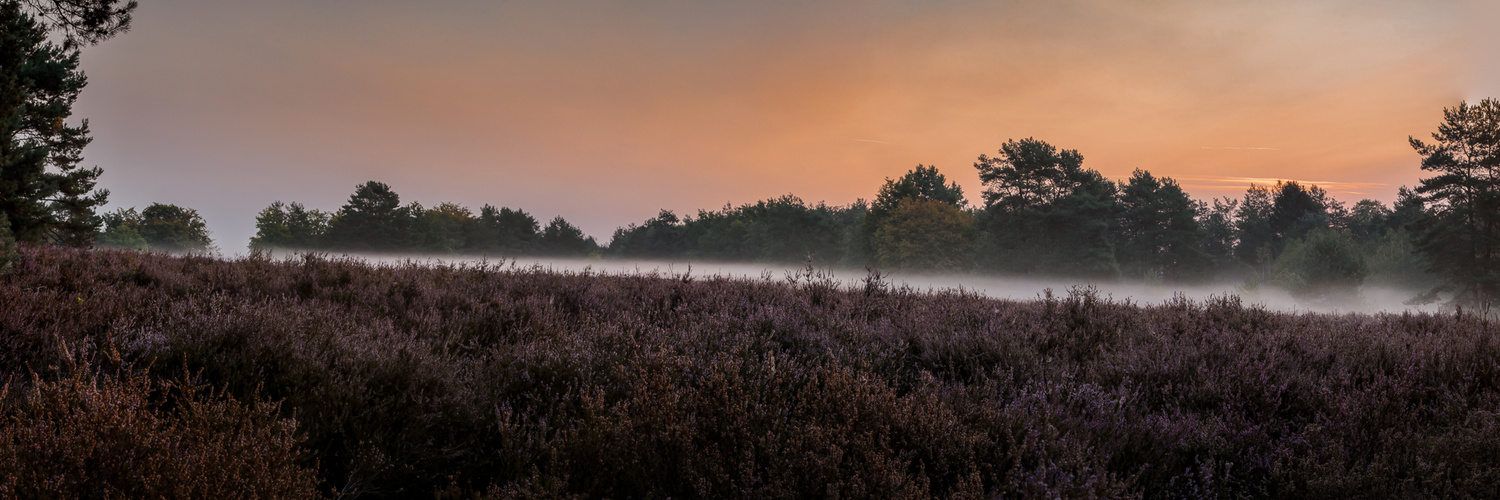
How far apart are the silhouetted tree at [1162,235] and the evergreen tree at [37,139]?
6832 cm

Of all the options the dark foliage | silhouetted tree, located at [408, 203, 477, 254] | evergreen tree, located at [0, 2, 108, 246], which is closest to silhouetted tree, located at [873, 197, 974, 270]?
the dark foliage

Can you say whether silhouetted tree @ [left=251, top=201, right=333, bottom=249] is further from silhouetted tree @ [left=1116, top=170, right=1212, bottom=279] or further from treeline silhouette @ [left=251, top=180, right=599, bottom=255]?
silhouetted tree @ [left=1116, top=170, right=1212, bottom=279]

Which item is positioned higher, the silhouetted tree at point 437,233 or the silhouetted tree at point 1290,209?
the silhouetted tree at point 1290,209

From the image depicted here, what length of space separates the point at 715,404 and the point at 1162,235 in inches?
2824

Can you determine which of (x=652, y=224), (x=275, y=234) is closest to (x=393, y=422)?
(x=275, y=234)

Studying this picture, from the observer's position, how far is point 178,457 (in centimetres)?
195

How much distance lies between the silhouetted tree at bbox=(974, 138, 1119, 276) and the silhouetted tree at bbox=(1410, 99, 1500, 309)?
18577 millimetres

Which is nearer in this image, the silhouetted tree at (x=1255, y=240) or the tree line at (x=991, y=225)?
the tree line at (x=991, y=225)

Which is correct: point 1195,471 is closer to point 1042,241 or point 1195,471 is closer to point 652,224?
point 1042,241

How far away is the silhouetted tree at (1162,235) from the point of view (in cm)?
6197

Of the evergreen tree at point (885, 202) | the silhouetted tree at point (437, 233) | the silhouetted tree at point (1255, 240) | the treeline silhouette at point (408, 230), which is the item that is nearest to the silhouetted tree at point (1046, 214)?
the evergreen tree at point (885, 202)

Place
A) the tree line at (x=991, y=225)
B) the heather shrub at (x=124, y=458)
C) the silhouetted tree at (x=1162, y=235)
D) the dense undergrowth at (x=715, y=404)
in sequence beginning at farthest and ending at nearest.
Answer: the silhouetted tree at (x=1162, y=235) < the tree line at (x=991, y=225) < the dense undergrowth at (x=715, y=404) < the heather shrub at (x=124, y=458)

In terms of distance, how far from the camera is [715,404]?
2.75m

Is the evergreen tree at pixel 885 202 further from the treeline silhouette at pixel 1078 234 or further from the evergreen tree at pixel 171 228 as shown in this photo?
the evergreen tree at pixel 171 228
